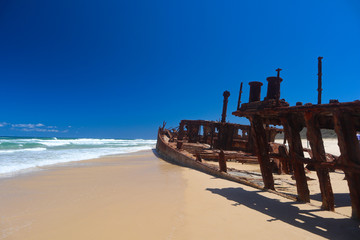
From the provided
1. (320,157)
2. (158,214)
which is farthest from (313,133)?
(158,214)

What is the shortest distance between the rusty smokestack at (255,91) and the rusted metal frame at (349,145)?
104 inches

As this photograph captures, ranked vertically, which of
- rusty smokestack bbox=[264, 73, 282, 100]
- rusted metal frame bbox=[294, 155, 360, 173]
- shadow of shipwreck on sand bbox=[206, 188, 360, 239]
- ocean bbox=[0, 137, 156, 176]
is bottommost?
ocean bbox=[0, 137, 156, 176]

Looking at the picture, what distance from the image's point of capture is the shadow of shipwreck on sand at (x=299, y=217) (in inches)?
147

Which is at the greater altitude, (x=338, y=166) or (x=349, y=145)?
(x=349, y=145)

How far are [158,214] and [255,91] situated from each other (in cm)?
468

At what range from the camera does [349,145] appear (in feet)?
13.6

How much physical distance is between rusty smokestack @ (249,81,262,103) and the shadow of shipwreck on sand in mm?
2932

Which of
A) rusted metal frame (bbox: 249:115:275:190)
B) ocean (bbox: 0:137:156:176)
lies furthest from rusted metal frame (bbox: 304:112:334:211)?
ocean (bbox: 0:137:156:176)

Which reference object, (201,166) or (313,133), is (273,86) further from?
(201,166)

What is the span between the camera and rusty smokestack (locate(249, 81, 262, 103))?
664 cm

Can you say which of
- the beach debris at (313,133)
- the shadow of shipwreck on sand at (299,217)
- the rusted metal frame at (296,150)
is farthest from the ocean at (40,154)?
the rusted metal frame at (296,150)

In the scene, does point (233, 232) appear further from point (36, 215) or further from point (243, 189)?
point (36, 215)

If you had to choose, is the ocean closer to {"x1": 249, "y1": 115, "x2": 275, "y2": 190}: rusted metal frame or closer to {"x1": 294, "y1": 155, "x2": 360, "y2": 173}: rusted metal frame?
{"x1": 249, "y1": 115, "x2": 275, "y2": 190}: rusted metal frame

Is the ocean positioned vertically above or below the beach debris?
below
